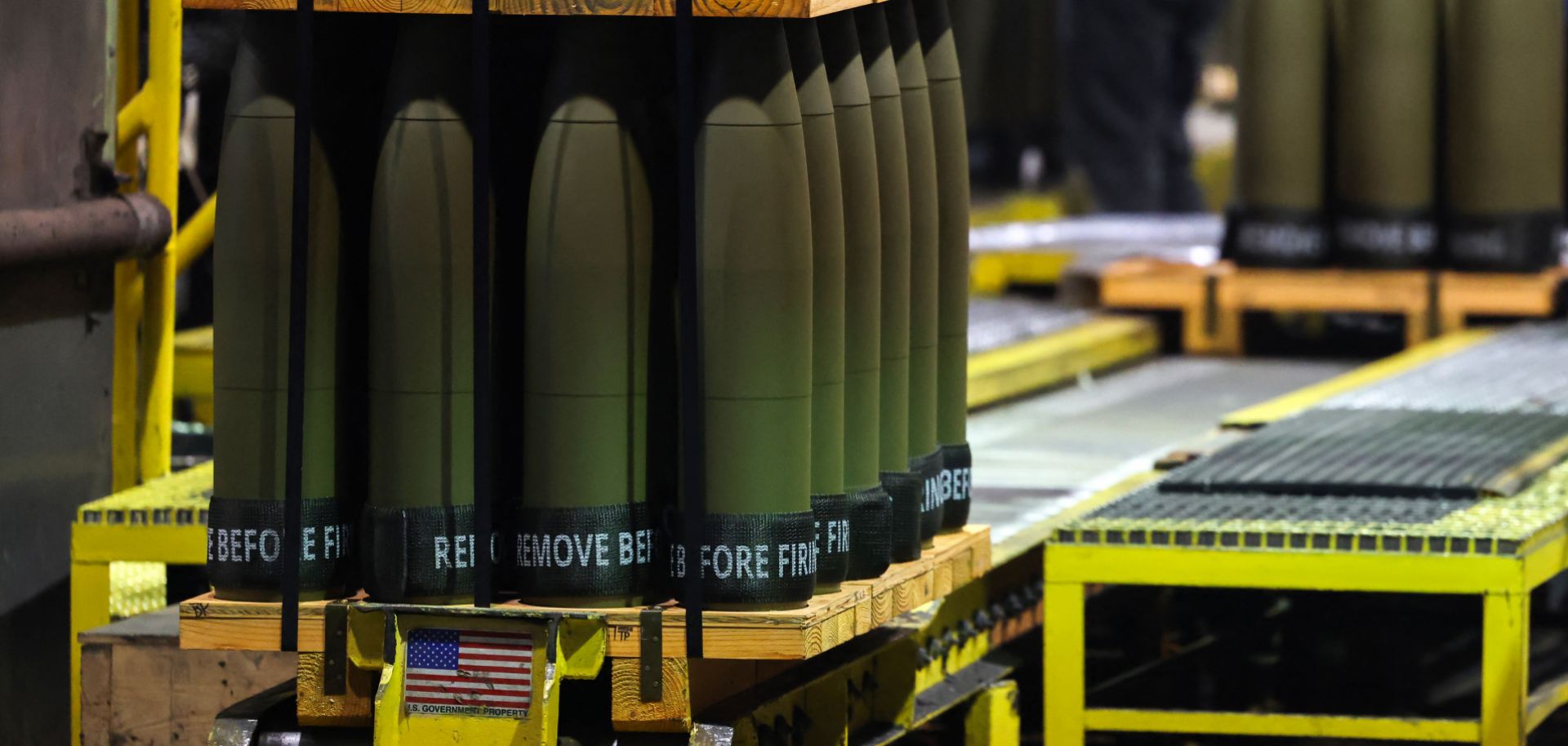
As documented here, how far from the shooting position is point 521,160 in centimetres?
494

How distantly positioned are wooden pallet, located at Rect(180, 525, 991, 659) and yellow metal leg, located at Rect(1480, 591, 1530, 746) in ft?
4.90

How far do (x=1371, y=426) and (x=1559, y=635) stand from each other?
4.71 feet

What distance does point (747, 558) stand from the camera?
477 cm

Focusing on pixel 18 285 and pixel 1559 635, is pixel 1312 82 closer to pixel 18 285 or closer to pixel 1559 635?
pixel 1559 635

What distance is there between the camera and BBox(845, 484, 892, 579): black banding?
5141mm

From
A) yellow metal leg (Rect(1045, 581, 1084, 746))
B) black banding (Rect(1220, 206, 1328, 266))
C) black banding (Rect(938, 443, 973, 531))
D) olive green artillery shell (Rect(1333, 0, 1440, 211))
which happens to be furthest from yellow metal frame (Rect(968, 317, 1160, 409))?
black banding (Rect(938, 443, 973, 531))

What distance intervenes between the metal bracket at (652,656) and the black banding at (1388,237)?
6575 millimetres

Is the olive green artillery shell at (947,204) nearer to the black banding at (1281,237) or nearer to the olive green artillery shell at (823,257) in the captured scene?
the olive green artillery shell at (823,257)

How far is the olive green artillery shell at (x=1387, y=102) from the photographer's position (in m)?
10.3

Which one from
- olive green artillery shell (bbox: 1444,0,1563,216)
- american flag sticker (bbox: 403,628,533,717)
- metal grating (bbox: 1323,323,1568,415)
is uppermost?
olive green artillery shell (bbox: 1444,0,1563,216)

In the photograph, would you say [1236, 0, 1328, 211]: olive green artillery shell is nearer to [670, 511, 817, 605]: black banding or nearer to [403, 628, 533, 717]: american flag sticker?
[670, 511, 817, 605]: black banding

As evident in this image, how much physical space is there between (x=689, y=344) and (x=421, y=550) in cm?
65

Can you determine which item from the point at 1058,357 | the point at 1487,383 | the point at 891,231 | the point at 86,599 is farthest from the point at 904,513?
the point at 1058,357

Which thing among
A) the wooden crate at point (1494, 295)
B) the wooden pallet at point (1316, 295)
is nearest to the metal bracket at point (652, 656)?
the wooden pallet at point (1316, 295)
